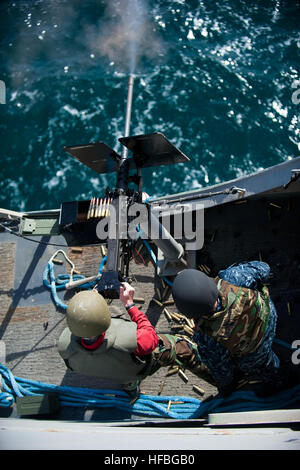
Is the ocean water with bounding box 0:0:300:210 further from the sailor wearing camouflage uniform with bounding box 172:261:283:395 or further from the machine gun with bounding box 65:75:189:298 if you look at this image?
the sailor wearing camouflage uniform with bounding box 172:261:283:395

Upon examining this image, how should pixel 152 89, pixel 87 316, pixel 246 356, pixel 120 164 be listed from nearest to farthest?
pixel 87 316 < pixel 246 356 < pixel 120 164 < pixel 152 89

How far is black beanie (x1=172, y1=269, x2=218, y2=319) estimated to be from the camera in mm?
4309

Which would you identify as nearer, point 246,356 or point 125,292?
point 125,292

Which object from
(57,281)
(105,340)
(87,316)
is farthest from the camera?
(57,281)

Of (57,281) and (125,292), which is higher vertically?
(125,292)

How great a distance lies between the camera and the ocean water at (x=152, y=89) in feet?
36.4

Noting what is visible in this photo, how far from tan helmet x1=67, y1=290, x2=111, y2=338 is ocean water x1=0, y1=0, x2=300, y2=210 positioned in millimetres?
6609

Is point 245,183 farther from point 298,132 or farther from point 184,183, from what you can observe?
point 298,132

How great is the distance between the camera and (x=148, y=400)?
6.79m

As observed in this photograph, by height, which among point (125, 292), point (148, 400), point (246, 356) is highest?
point (125, 292)

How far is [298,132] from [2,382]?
955cm

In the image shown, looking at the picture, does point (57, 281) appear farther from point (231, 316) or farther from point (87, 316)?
point (231, 316)

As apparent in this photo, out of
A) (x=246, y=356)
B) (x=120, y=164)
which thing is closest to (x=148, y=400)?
(x=246, y=356)

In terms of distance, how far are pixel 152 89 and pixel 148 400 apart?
30.2 ft
